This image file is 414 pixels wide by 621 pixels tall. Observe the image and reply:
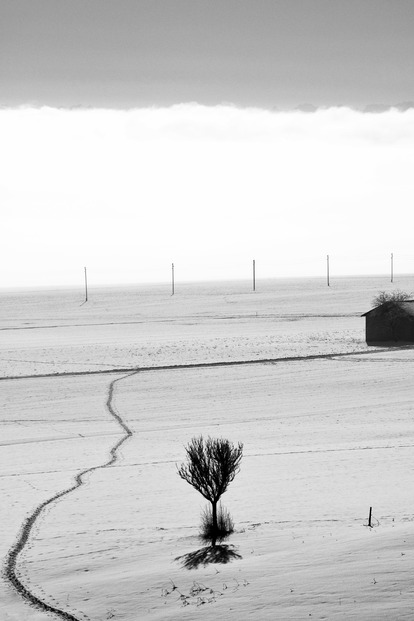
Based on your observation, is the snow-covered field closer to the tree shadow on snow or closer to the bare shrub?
the tree shadow on snow

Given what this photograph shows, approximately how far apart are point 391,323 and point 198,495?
37.1m

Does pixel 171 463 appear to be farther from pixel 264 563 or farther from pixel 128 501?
pixel 264 563

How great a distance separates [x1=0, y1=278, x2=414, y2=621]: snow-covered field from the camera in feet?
48.4

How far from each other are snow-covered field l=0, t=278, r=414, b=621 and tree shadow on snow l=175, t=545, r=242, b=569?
0.11m

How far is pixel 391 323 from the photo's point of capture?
57469 millimetres

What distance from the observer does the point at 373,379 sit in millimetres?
42656

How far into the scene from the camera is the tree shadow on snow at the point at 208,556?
1644 cm

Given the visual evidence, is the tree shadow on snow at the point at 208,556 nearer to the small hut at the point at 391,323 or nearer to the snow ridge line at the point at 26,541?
the snow ridge line at the point at 26,541

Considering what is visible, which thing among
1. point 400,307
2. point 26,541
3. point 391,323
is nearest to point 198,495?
point 26,541

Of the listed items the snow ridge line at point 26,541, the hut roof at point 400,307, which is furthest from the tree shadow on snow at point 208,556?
the hut roof at point 400,307

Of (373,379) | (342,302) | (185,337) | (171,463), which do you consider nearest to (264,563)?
(171,463)

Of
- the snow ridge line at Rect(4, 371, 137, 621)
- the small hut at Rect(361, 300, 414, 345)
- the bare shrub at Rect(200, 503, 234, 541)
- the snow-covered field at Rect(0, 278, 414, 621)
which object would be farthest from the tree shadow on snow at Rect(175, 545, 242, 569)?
the small hut at Rect(361, 300, 414, 345)

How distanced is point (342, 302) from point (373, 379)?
219 ft

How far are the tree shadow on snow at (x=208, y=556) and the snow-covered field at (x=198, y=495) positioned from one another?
0.11 metres
